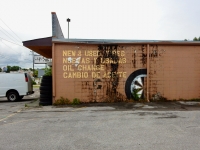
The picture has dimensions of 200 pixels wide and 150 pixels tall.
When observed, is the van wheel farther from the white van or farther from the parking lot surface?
the parking lot surface

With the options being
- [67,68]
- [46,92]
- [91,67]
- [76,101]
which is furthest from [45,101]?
[91,67]

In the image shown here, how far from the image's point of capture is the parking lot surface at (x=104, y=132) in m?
4.80

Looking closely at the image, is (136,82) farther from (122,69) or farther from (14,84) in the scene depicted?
(14,84)

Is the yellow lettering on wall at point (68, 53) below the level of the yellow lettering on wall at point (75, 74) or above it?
above

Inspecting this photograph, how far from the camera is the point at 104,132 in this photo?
580 cm

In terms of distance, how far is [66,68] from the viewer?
11016 millimetres

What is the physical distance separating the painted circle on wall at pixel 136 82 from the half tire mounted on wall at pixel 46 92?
4.14m

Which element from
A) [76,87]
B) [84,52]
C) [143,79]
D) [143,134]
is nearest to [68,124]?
[143,134]

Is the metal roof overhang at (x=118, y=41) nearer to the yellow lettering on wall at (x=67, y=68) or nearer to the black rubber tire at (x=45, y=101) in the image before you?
the yellow lettering on wall at (x=67, y=68)

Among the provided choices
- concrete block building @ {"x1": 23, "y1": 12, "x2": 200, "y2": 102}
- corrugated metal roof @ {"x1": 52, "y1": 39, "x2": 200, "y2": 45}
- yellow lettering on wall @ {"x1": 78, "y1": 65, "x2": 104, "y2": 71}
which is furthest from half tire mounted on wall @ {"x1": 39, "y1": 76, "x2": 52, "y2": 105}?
corrugated metal roof @ {"x1": 52, "y1": 39, "x2": 200, "y2": 45}

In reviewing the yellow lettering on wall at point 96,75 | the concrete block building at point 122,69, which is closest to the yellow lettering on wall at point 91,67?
the concrete block building at point 122,69

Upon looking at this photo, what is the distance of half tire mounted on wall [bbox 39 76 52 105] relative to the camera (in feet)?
36.0

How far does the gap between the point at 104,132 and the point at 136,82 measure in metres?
6.00

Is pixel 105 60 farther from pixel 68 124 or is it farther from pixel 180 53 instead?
pixel 68 124
